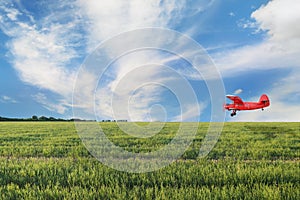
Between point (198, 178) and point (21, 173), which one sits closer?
point (198, 178)

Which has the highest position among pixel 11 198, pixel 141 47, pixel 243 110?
pixel 141 47

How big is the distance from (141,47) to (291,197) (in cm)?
747

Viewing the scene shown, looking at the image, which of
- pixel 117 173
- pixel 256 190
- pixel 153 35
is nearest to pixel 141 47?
pixel 153 35

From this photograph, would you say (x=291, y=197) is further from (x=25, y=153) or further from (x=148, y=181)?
(x=25, y=153)

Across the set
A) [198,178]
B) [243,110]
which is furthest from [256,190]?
[243,110]

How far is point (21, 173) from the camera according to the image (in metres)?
7.77

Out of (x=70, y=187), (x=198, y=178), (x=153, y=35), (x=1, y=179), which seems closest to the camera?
(x=70, y=187)

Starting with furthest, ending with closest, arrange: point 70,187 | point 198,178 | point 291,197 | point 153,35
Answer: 1. point 153,35
2. point 198,178
3. point 70,187
4. point 291,197

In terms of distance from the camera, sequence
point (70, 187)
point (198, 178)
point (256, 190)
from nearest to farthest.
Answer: point (256, 190) → point (70, 187) → point (198, 178)

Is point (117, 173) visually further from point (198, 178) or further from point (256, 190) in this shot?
point (256, 190)

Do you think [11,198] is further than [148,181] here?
No

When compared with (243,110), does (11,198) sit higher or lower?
lower

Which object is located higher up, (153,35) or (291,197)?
(153,35)

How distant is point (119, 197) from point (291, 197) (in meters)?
3.34
